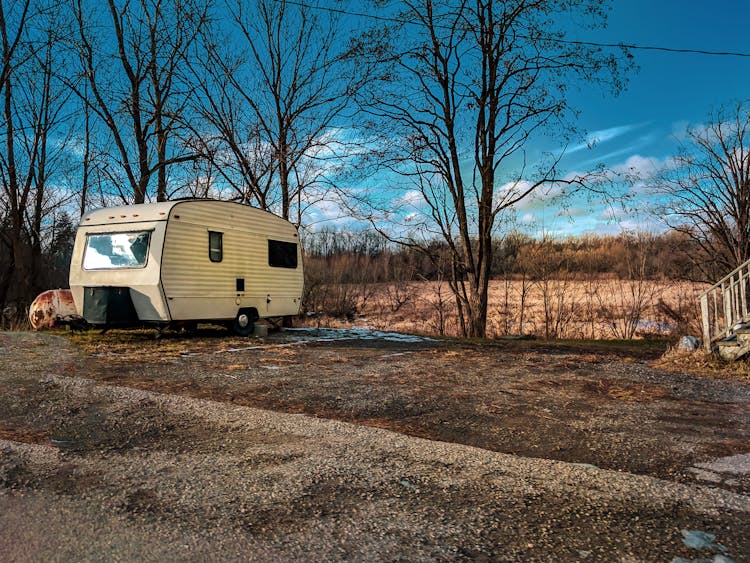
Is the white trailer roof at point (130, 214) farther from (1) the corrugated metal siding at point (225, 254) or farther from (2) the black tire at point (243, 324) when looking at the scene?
(2) the black tire at point (243, 324)

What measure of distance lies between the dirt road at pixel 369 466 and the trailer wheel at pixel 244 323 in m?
5.40

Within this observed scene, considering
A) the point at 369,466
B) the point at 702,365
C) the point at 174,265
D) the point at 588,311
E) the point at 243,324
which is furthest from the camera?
the point at 588,311

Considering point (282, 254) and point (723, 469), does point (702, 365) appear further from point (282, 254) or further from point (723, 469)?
point (282, 254)

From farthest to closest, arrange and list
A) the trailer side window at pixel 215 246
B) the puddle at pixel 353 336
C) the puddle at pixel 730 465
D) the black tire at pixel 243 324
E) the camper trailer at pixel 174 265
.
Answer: the puddle at pixel 353 336 → the black tire at pixel 243 324 → the trailer side window at pixel 215 246 → the camper trailer at pixel 174 265 → the puddle at pixel 730 465

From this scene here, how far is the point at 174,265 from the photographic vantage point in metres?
11.0

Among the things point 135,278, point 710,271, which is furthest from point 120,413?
point 710,271

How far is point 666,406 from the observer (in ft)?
18.8

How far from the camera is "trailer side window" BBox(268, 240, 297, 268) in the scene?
13516 millimetres

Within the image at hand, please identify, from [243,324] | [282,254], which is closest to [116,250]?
[243,324]

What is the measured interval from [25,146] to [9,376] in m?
21.9

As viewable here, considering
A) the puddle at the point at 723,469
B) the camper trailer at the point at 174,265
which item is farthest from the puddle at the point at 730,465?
the camper trailer at the point at 174,265

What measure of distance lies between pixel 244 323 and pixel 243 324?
4 cm

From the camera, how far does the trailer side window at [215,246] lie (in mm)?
11904

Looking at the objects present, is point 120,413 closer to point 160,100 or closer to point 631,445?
point 631,445
